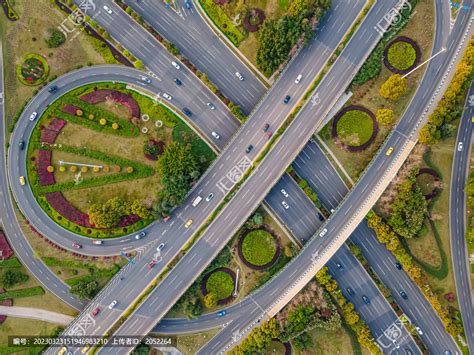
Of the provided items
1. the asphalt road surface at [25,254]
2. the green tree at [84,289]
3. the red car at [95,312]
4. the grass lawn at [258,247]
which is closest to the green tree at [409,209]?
the grass lawn at [258,247]

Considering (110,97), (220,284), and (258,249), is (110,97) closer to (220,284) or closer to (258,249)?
(258,249)

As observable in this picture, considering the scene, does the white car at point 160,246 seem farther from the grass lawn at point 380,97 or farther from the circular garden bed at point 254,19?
the circular garden bed at point 254,19

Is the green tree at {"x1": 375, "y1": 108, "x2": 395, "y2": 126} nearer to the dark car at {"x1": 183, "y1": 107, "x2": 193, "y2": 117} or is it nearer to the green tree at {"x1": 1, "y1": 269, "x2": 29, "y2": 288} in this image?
the dark car at {"x1": 183, "y1": 107, "x2": 193, "y2": 117}

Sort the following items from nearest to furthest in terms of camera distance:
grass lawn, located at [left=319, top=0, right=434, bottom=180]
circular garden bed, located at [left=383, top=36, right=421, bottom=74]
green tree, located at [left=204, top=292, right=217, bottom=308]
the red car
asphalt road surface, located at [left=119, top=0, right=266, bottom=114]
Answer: green tree, located at [left=204, top=292, right=217, bottom=308], the red car, circular garden bed, located at [left=383, top=36, right=421, bottom=74], grass lawn, located at [left=319, top=0, right=434, bottom=180], asphalt road surface, located at [left=119, top=0, right=266, bottom=114]

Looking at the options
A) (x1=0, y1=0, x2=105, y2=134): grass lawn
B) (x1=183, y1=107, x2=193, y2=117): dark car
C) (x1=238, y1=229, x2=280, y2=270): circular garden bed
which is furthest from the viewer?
(x1=0, y1=0, x2=105, y2=134): grass lawn

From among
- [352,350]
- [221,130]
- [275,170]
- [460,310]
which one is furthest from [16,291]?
[460,310]

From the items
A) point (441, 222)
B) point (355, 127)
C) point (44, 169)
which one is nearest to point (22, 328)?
point (44, 169)

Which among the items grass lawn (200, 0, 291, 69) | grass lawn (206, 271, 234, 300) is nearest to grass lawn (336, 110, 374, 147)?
grass lawn (200, 0, 291, 69)
